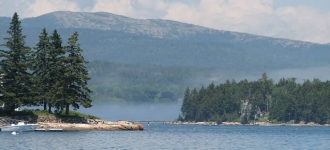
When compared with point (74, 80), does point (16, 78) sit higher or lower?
lower

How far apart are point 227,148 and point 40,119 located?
44800 mm

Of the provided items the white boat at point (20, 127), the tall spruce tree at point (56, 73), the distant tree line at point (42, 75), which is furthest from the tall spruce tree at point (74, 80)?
the white boat at point (20, 127)

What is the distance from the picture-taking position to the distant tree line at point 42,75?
417ft

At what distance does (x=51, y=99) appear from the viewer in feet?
421

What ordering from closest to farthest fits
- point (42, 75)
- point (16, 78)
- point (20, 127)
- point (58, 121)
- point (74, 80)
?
1. point (20, 127)
2. point (16, 78)
3. point (58, 121)
4. point (74, 80)
5. point (42, 75)

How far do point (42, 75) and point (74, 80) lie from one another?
5.95m

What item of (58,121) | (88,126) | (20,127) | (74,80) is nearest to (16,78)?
(20,127)

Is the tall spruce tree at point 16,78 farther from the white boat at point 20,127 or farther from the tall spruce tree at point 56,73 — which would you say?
the white boat at point 20,127

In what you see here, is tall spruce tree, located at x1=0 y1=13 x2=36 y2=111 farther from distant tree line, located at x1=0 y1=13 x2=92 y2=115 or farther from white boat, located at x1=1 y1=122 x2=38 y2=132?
white boat, located at x1=1 y1=122 x2=38 y2=132

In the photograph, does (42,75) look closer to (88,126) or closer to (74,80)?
(74,80)

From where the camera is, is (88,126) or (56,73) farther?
(56,73)

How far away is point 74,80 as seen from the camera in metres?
131

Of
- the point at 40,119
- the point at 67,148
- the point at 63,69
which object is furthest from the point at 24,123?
the point at 67,148

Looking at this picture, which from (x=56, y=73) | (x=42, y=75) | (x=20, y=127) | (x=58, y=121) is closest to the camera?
(x=20, y=127)
